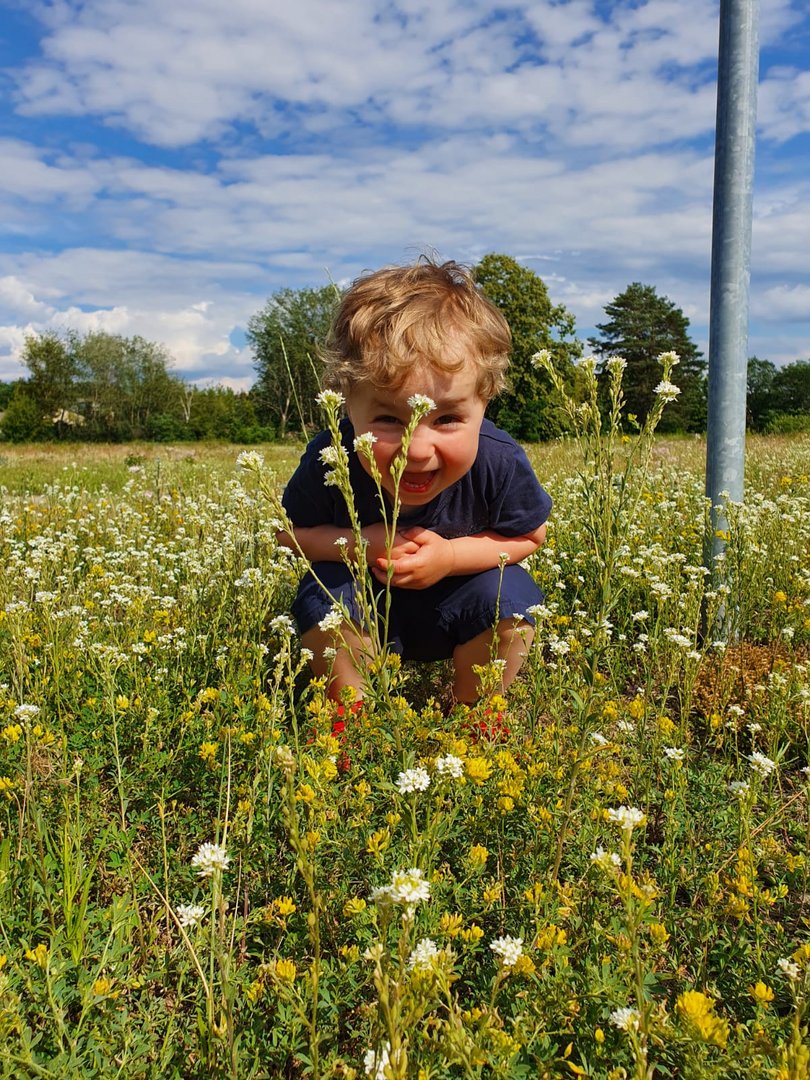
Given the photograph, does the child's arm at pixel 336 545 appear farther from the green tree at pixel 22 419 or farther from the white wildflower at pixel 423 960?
the green tree at pixel 22 419

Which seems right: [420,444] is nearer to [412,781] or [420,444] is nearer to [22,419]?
[412,781]

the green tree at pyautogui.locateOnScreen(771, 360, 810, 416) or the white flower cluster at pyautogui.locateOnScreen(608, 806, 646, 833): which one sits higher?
the green tree at pyautogui.locateOnScreen(771, 360, 810, 416)

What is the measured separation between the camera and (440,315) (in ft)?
9.07

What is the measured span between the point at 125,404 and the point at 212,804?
243 feet

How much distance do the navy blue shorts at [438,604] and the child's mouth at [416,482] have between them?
1.65 feet

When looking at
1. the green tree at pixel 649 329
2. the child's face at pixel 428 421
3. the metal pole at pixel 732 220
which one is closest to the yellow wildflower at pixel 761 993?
the child's face at pixel 428 421

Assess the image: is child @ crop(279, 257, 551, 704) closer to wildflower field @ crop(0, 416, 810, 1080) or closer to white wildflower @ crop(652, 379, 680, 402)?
wildflower field @ crop(0, 416, 810, 1080)

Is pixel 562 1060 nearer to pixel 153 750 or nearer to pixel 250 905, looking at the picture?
pixel 250 905

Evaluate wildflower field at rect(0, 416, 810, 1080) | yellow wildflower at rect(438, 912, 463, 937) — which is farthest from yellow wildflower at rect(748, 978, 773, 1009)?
yellow wildflower at rect(438, 912, 463, 937)

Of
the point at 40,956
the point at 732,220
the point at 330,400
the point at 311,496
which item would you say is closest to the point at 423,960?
the point at 40,956

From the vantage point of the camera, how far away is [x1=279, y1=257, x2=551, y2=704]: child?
2.66 metres

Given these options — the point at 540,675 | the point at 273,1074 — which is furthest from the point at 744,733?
the point at 273,1074

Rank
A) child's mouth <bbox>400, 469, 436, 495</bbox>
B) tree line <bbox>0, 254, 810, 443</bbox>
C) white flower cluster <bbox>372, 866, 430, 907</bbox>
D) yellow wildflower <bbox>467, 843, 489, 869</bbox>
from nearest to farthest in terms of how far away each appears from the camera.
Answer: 1. white flower cluster <bbox>372, 866, 430, 907</bbox>
2. yellow wildflower <bbox>467, 843, 489, 869</bbox>
3. child's mouth <bbox>400, 469, 436, 495</bbox>
4. tree line <bbox>0, 254, 810, 443</bbox>

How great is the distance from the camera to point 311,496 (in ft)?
11.1
